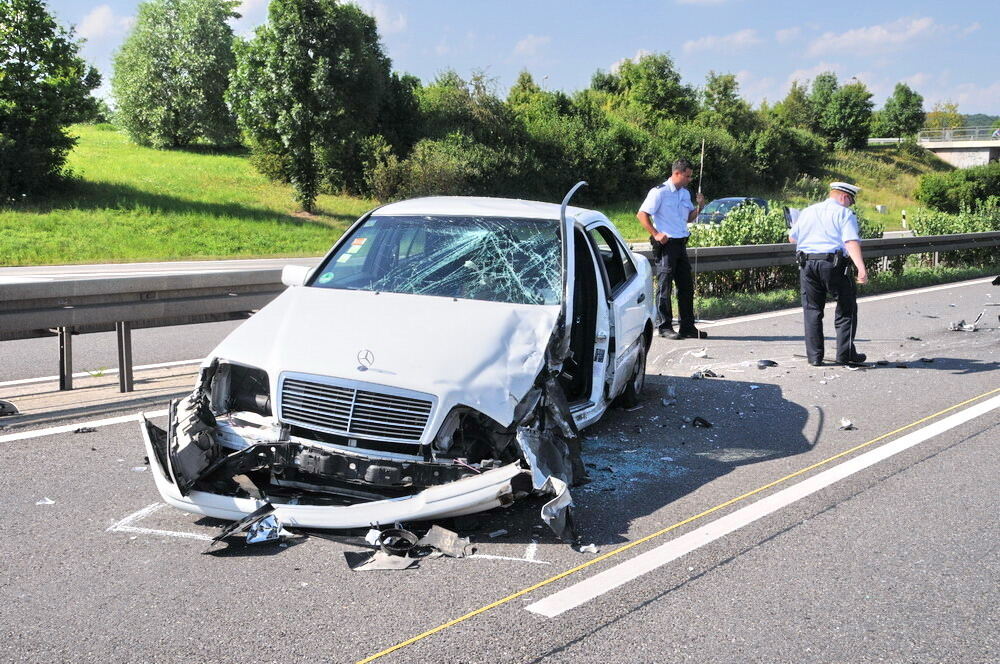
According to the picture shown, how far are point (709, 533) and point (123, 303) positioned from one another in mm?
5014

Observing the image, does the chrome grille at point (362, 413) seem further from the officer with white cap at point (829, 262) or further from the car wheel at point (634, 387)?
the officer with white cap at point (829, 262)

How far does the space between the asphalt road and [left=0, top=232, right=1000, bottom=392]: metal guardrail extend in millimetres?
1127

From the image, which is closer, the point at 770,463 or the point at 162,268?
the point at 770,463

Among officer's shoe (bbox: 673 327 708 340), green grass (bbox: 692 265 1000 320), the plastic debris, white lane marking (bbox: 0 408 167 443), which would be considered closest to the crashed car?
white lane marking (bbox: 0 408 167 443)

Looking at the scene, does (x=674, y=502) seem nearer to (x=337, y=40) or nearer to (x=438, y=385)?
(x=438, y=385)

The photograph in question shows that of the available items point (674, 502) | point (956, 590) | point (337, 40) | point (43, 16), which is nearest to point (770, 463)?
point (674, 502)

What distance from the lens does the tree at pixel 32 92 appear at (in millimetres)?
27266

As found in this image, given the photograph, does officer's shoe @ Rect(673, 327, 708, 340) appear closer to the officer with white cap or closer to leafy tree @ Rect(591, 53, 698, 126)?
the officer with white cap

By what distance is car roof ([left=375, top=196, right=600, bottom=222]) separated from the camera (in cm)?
644

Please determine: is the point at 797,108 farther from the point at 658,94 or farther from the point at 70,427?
the point at 70,427

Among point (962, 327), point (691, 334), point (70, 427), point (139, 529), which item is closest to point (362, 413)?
point (139, 529)

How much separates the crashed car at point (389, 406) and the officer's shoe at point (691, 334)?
17.5 ft

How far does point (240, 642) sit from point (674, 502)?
8.52 ft

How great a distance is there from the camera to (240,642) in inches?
133
